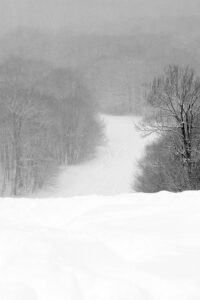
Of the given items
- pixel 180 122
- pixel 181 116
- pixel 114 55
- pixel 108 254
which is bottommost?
pixel 108 254

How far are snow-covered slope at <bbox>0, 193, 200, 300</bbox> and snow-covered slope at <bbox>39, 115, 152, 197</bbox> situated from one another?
82.1 feet

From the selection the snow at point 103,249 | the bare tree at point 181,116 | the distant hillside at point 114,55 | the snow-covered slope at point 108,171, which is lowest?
the snow-covered slope at point 108,171

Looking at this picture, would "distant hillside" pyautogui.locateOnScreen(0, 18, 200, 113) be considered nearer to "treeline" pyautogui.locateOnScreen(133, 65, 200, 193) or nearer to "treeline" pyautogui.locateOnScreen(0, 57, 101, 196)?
"treeline" pyautogui.locateOnScreen(0, 57, 101, 196)

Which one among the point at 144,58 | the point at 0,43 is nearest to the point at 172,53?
the point at 144,58

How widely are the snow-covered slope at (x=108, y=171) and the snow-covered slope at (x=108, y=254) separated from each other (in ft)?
82.1

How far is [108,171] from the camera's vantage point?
119 feet

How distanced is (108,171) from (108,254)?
32.7 m

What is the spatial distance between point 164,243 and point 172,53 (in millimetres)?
89896

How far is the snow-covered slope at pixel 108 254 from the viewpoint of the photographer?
2861 mm

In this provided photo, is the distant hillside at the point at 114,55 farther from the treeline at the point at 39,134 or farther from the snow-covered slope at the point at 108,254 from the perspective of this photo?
the snow-covered slope at the point at 108,254

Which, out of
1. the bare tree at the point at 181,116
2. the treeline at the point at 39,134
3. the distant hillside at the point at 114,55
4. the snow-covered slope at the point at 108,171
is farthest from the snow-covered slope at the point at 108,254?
the distant hillside at the point at 114,55

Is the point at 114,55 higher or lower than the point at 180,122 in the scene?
higher

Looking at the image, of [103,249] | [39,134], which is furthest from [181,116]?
[39,134]

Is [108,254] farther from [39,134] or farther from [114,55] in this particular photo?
[114,55]
